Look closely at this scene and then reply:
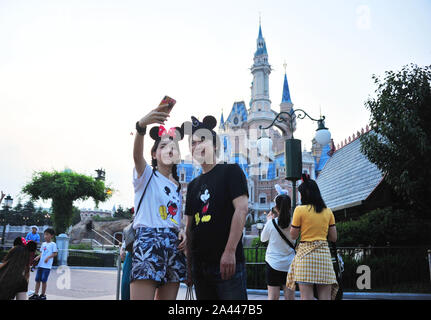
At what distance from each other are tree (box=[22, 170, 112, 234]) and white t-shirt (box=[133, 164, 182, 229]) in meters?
25.8

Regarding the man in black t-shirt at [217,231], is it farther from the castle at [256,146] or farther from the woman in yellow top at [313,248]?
the castle at [256,146]

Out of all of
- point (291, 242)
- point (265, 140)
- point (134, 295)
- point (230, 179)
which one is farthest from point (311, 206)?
point (265, 140)

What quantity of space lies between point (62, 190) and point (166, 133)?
25.8m

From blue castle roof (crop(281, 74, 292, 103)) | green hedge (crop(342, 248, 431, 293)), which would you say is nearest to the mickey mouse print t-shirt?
green hedge (crop(342, 248, 431, 293))

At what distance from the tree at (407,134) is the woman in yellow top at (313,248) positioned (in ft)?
23.1

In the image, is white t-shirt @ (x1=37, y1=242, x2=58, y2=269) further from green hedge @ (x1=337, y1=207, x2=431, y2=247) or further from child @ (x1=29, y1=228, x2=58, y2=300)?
green hedge @ (x1=337, y1=207, x2=431, y2=247)

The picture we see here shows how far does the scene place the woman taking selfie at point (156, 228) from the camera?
2443mm

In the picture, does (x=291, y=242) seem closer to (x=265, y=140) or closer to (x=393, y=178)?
(x=265, y=140)

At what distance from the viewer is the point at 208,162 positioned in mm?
2869

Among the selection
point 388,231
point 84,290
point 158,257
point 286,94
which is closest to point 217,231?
point 158,257

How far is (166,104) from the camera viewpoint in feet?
8.67

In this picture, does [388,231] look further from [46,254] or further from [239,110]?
[239,110]

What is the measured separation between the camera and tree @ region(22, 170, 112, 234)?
25.9 meters

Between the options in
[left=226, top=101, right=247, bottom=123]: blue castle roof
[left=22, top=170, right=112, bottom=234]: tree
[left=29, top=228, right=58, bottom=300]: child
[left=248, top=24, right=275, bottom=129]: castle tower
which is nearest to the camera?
[left=29, top=228, right=58, bottom=300]: child
